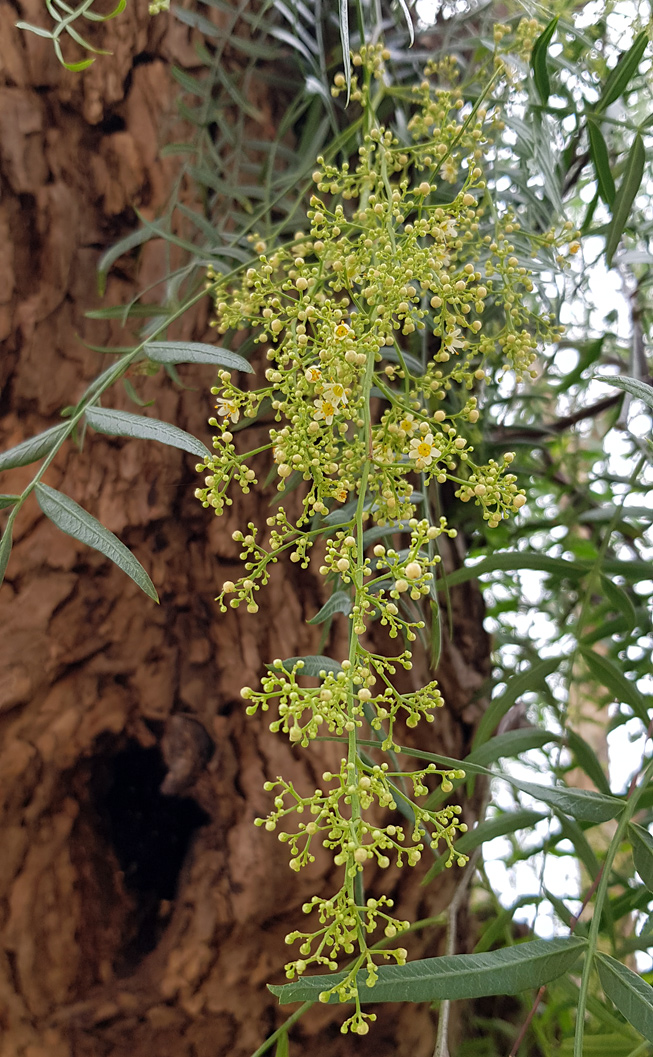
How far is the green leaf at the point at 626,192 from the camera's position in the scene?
0.66m

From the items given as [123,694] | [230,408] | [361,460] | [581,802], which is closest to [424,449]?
[361,460]

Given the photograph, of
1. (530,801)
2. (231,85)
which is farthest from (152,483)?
(530,801)

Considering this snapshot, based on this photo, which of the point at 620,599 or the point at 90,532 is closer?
the point at 90,532

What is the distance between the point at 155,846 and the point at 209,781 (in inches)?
4.5

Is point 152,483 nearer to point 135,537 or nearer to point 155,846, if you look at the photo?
point 135,537

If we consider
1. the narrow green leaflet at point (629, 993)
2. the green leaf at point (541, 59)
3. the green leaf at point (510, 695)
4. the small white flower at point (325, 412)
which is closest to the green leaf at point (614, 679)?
the green leaf at point (510, 695)

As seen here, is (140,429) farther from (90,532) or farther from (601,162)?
(601,162)

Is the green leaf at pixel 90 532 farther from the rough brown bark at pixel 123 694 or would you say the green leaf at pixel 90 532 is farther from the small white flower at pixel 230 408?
the rough brown bark at pixel 123 694

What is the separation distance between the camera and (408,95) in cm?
88

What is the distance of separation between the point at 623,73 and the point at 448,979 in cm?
73

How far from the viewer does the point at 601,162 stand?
71 centimetres

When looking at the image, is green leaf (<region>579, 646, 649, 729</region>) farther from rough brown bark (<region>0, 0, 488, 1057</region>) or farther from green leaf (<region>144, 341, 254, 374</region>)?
green leaf (<region>144, 341, 254, 374</region>)

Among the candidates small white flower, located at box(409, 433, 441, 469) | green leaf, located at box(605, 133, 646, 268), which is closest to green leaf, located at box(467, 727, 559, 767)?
small white flower, located at box(409, 433, 441, 469)

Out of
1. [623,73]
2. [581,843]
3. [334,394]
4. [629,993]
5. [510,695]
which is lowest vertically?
[629,993]
